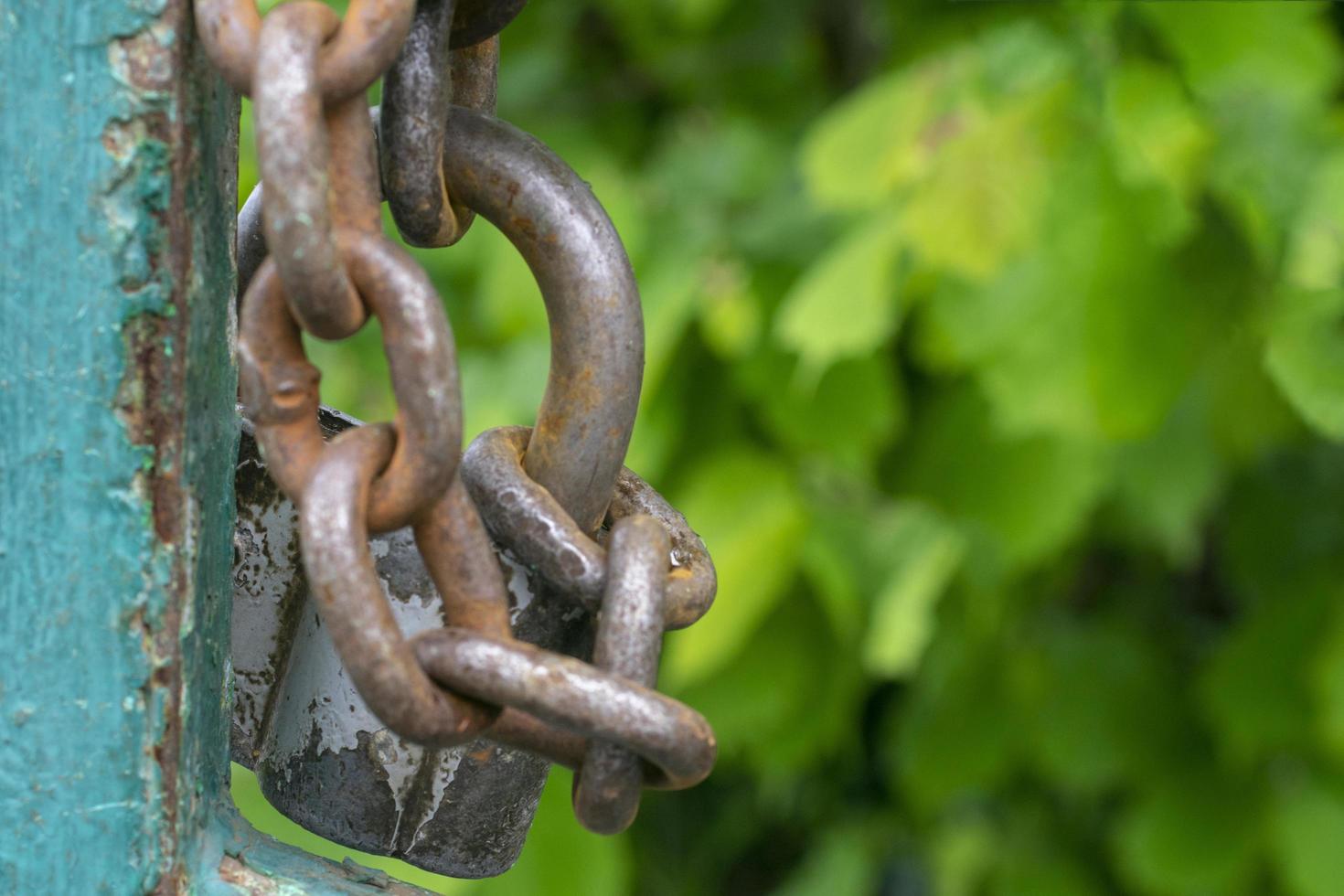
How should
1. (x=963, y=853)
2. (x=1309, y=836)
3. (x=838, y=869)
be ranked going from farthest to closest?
(x=963, y=853)
(x=838, y=869)
(x=1309, y=836)

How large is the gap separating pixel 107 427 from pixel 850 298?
2.63 ft

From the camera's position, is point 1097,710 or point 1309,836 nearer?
point 1309,836

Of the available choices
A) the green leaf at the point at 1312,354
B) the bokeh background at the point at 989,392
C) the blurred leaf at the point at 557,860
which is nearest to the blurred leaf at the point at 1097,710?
the bokeh background at the point at 989,392

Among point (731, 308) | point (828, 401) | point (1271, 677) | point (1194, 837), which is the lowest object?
point (1194, 837)

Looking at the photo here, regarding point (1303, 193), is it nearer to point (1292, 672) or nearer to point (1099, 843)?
point (1292, 672)

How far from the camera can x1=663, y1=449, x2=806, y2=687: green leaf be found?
1.30 m

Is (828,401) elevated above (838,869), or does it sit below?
above

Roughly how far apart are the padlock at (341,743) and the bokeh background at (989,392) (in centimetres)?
60

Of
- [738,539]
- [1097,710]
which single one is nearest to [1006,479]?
[738,539]

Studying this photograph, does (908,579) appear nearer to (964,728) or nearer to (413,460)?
(964,728)

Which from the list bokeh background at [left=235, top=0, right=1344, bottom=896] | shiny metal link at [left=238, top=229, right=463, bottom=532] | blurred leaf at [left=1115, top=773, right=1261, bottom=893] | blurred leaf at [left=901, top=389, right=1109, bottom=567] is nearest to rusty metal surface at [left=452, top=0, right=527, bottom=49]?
shiny metal link at [left=238, top=229, right=463, bottom=532]

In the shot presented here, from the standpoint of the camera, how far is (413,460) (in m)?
0.34

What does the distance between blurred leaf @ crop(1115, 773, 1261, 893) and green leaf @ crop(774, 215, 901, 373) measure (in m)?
0.85

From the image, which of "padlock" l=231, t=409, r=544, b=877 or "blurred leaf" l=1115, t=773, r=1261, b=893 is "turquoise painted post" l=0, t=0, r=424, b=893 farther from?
"blurred leaf" l=1115, t=773, r=1261, b=893
